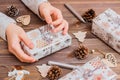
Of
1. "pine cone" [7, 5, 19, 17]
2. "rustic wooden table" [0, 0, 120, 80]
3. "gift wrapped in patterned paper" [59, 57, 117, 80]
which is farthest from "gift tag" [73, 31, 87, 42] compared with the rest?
"pine cone" [7, 5, 19, 17]

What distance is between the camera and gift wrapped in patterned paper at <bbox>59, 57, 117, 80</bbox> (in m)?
0.93

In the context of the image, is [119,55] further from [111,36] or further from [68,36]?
[68,36]

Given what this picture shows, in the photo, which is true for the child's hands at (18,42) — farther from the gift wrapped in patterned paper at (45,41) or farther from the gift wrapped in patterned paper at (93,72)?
the gift wrapped in patterned paper at (93,72)

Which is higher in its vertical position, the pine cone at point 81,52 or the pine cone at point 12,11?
the pine cone at point 12,11

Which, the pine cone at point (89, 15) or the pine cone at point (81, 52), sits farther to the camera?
the pine cone at point (89, 15)

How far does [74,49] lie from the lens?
1.04 meters

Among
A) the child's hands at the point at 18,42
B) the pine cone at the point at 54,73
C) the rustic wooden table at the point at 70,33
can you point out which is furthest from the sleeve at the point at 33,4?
the pine cone at the point at 54,73

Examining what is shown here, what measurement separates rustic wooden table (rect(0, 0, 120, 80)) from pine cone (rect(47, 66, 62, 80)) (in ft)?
0.08

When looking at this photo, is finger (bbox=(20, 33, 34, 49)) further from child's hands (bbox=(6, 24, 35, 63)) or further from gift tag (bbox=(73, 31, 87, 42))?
gift tag (bbox=(73, 31, 87, 42))

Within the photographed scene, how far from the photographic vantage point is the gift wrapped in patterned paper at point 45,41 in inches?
39.0

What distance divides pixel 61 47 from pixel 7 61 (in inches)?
6.7

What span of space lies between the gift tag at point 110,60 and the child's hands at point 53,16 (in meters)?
0.15

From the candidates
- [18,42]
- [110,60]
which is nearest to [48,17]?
[18,42]

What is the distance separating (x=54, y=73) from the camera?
968 mm
